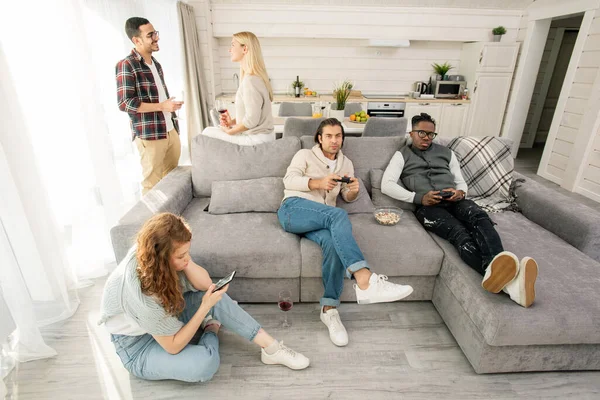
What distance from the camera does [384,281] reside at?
1.79 m

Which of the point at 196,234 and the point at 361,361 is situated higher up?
the point at 196,234

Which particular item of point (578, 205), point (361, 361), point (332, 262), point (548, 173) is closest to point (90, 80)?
point (332, 262)

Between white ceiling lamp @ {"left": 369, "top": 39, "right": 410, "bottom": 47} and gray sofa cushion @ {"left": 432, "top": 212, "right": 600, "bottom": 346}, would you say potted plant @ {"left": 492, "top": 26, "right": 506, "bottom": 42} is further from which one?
gray sofa cushion @ {"left": 432, "top": 212, "right": 600, "bottom": 346}

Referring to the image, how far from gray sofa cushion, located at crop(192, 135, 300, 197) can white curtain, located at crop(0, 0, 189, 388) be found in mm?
716

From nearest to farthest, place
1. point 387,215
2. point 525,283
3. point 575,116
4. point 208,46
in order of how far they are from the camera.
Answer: point 525,283
point 387,215
point 575,116
point 208,46

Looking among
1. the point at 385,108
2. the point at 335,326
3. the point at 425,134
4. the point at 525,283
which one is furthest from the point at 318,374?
the point at 385,108

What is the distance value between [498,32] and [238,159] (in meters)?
4.93

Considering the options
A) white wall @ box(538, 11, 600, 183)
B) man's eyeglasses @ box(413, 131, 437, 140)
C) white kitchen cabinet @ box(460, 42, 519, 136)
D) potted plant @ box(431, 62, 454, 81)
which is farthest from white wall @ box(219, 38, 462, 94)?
man's eyeglasses @ box(413, 131, 437, 140)

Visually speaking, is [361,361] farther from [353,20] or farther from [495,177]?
[353,20]

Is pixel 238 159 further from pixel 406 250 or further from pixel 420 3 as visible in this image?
pixel 420 3

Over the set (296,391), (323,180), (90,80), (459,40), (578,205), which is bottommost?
(296,391)

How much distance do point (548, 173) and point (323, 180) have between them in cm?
400

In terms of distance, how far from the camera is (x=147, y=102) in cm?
252

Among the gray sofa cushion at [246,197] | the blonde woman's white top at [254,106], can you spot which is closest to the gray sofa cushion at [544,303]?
the gray sofa cushion at [246,197]
